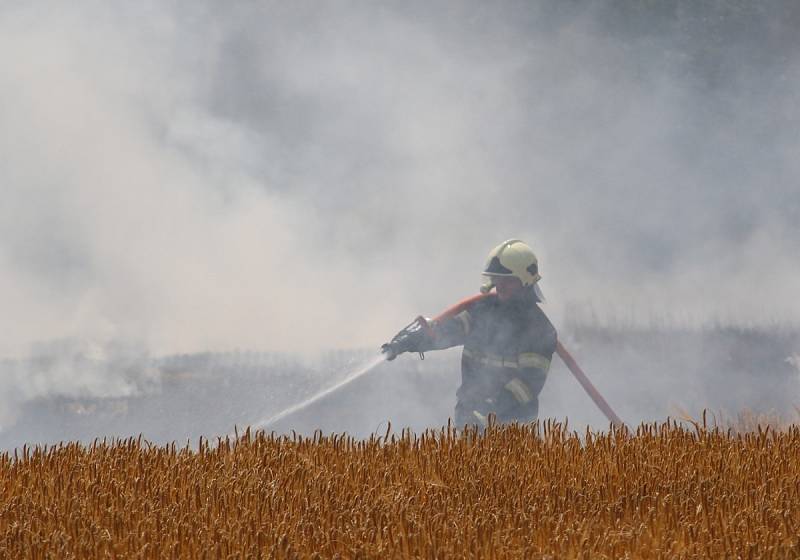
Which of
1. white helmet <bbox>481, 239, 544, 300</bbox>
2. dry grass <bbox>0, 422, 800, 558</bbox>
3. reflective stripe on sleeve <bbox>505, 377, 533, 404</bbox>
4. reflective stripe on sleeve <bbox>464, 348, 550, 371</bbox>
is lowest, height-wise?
dry grass <bbox>0, 422, 800, 558</bbox>

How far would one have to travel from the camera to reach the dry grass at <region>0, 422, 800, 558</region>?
6074 mm

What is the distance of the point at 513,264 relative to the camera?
1127cm

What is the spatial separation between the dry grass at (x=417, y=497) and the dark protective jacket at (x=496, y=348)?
1.44m

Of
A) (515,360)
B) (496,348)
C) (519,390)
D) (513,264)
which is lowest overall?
(519,390)

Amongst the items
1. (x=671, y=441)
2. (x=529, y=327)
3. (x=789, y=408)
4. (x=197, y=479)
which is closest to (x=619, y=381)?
(x=789, y=408)

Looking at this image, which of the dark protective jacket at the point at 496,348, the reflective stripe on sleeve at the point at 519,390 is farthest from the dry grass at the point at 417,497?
the dark protective jacket at the point at 496,348

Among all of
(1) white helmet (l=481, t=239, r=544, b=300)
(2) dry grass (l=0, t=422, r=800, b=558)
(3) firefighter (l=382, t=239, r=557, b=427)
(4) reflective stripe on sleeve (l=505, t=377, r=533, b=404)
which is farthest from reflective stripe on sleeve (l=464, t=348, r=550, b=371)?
(2) dry grass (l=0, t=422, r=800, b=558)

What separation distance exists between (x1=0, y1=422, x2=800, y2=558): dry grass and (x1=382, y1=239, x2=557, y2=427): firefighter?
1.54 meters

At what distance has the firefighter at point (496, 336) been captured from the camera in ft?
36.1

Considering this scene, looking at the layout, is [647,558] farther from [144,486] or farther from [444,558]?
[144,486]

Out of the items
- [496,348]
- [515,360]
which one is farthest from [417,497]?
[496,348]

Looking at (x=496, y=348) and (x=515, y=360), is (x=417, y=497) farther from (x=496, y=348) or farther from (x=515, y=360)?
(x=496, y=348)

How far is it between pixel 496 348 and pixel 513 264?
0.76 meters

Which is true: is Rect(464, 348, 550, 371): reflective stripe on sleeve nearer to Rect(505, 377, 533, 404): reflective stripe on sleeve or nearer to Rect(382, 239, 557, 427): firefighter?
Rect(382, 239, 557, 427): firefighter
